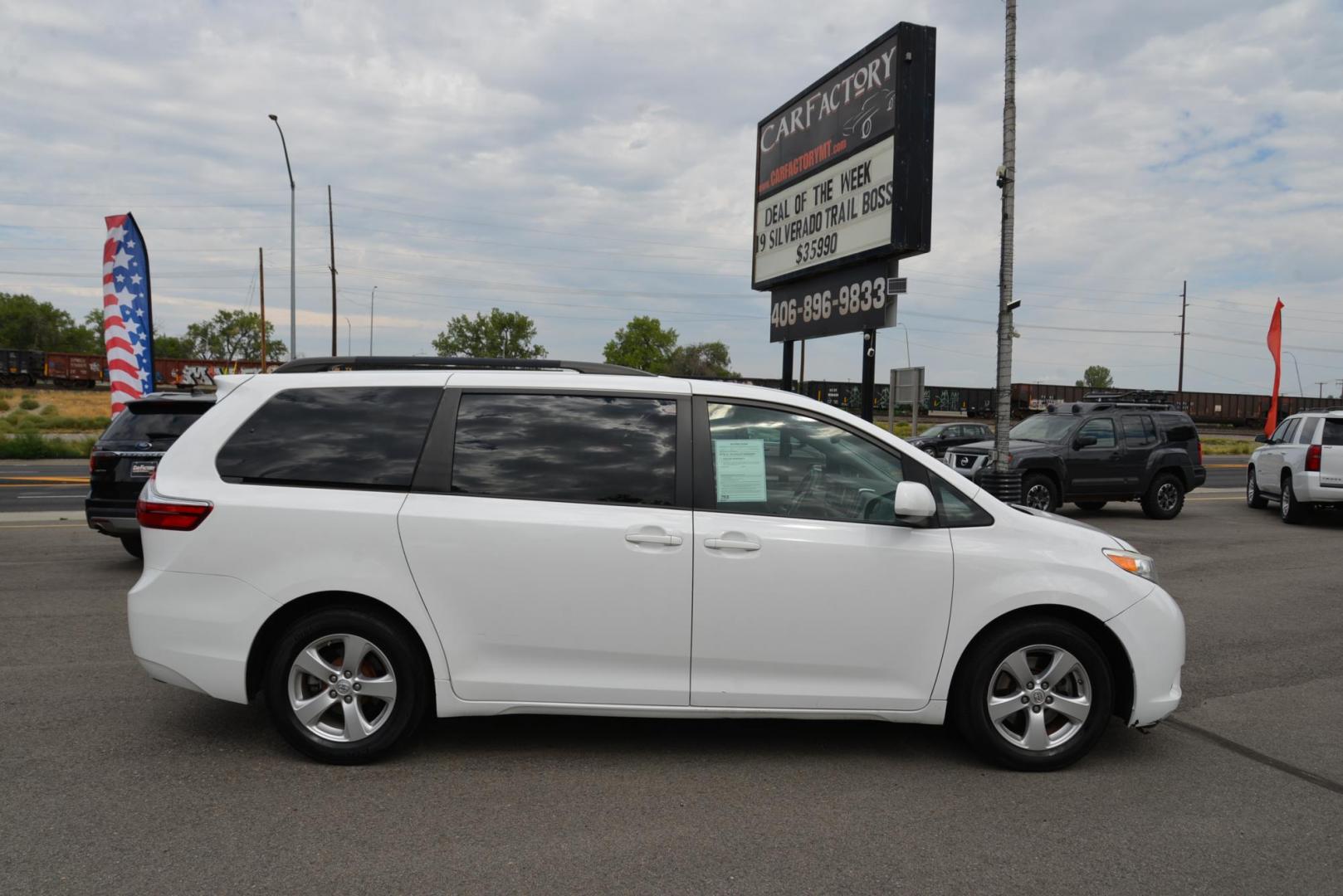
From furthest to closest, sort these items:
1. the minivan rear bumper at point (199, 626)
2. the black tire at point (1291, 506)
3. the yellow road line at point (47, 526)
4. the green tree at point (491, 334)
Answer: the green tree at point (491, 334) < the black tire at point (1291, 506) < the yellow road line at point (47, 526) < the minivan rear bumper at point (199, 626)

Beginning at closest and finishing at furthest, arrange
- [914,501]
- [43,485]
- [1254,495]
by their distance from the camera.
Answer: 1. [914,501]
2. [1254,495]
3. [43,485]

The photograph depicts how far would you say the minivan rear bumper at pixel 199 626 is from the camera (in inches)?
160

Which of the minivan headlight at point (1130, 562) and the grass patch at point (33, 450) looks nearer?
the minivan headlight at point (1130, 562)

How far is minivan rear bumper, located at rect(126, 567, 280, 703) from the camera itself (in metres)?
4.06

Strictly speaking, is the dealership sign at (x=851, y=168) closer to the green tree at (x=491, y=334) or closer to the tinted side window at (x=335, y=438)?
the tinted side window at (x=335, y=438)

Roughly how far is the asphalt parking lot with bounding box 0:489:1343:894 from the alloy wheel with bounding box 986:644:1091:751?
191 mm

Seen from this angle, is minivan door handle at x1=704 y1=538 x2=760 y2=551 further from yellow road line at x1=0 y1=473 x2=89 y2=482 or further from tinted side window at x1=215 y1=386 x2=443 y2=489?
yellow road line at x1=0 y1=473 x2=89 y2=482

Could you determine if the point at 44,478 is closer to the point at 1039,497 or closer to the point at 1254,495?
the point at 1039,497

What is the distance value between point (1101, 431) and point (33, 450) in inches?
1085

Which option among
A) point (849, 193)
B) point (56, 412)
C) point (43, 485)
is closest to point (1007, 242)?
point (849, 193)

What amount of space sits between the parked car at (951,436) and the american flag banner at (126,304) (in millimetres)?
18309

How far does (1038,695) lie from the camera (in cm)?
414

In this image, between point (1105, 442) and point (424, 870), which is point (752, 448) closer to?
point (424, 870)

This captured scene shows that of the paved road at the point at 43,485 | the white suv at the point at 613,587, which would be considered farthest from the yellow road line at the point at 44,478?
the white suv at the point at 613,587
